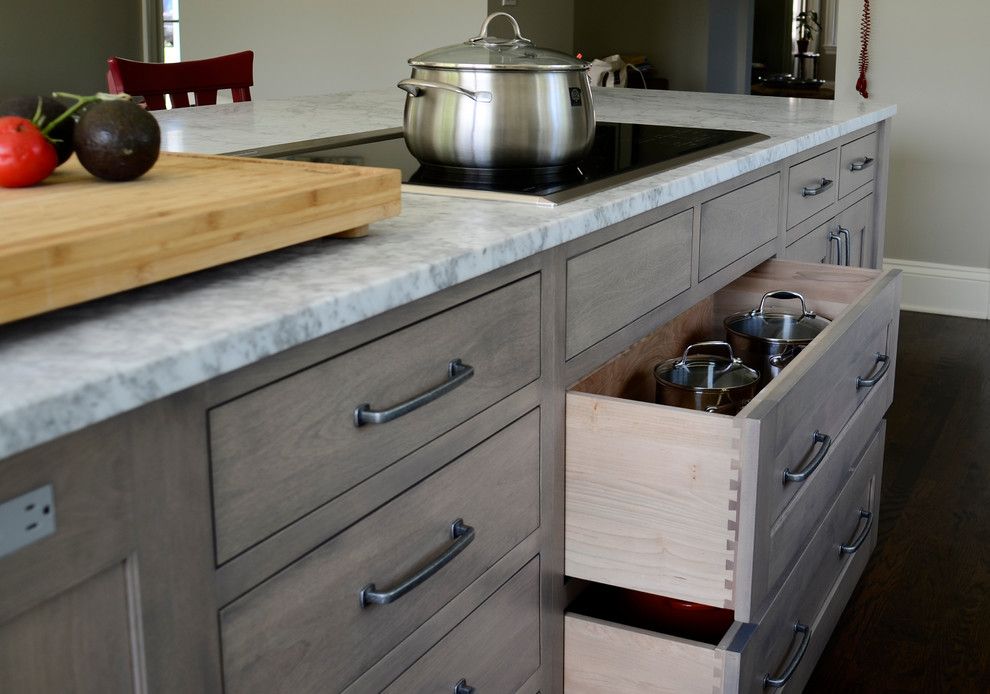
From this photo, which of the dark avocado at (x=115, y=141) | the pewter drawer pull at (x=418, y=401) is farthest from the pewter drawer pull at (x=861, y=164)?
the dark avocado at (x=115, y=141)

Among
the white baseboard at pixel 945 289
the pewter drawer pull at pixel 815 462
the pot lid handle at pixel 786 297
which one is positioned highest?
the pot lid handle at pixel 786 297

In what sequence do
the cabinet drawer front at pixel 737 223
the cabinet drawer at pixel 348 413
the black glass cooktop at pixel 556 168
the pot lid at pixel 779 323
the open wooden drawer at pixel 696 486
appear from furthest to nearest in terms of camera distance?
1. the pot lid at pixel 779 323
2. the cabinet drawer front at pixel 737 223
3. the black glass cooktop at pixel 556 168
4. the open wooden drawer at pixel 696 486
5. the cabinet drawer at pixel 348 413

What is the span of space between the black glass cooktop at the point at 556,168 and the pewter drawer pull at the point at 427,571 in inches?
15.4

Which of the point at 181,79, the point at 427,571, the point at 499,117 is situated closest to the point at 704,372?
the point at 499,117

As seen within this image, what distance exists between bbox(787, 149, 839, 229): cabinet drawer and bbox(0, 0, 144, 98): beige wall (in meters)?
5.92

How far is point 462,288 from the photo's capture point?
3.66ft

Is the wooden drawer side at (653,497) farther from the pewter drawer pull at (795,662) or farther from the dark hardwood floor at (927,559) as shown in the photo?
the dark hardwood floor at (927,559)

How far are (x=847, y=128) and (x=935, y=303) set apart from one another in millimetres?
2310

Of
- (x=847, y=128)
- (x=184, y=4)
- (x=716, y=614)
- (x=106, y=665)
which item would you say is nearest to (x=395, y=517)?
(x=106, y=665)

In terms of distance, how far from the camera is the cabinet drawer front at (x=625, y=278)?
53.9 inches

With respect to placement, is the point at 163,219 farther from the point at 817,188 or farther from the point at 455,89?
the point at 817,188

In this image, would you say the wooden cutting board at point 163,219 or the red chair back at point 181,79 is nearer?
the wooden cutting board at point 163,219

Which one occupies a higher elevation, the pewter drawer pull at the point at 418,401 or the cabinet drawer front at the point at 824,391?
the pewter drawer pull at the point at 418,401

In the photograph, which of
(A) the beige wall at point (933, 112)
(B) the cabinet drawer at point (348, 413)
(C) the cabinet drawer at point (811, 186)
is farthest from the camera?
(A) the beige wall at point (933, 112)
